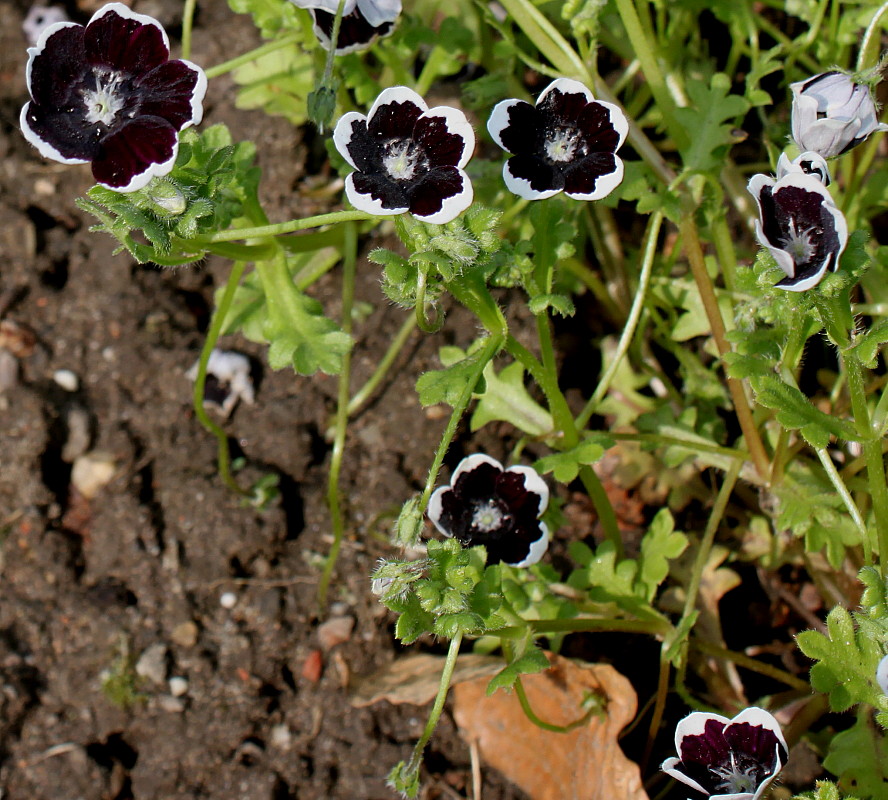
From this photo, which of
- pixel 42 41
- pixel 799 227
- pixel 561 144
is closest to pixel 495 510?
pixel 561 144

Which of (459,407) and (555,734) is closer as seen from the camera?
(459,407)

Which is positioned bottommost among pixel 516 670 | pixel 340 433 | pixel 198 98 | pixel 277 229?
pixel 340 433

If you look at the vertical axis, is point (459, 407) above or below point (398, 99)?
below

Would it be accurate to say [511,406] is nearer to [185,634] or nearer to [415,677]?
[415,677]

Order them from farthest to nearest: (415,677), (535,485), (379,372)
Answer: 1. (379,372)
2. (415,677)
3. (535,485)

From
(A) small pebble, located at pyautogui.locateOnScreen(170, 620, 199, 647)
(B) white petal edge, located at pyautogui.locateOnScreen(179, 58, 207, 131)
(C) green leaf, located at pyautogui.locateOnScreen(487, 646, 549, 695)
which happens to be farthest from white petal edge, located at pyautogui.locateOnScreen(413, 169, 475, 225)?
(A) small pebble, located at pyautogui.locateOnScreen(170, 620, 199, 647)

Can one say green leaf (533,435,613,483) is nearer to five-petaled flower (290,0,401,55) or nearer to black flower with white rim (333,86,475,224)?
black flower with white rim (333,86,475,224)

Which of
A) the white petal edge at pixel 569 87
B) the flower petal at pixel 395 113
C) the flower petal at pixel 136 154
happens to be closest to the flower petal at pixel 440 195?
the flower petal at pixel 395 113

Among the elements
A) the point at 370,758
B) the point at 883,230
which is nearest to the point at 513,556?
the point at 370,758
